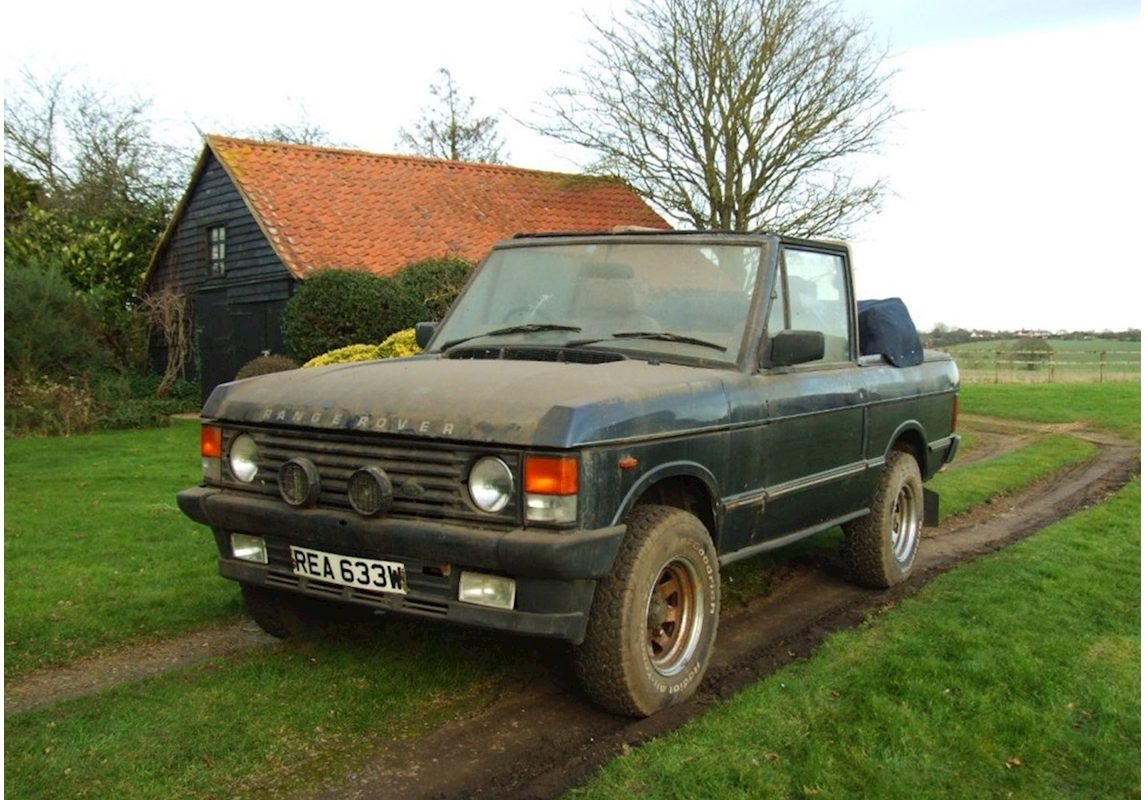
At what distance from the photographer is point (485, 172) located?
2475 centimetres

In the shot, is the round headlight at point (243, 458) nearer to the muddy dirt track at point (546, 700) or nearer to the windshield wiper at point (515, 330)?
the muddy dirt track at point (546, 700)

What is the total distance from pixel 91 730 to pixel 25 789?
52 centimetres

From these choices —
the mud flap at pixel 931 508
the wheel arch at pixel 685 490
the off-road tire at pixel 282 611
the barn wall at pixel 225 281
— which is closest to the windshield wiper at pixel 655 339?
the wheel arch at pixel 685 490

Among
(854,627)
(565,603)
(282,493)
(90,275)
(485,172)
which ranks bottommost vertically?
(854,627)

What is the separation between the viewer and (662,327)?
512 centimetres

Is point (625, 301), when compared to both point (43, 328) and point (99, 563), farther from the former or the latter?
point (43, 328)

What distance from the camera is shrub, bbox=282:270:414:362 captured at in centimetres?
1672

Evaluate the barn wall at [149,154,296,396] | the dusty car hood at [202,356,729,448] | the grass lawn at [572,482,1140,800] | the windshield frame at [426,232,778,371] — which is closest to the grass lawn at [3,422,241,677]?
the dusty car hood at [202,356,729,448]

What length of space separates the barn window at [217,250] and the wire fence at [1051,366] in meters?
20.2

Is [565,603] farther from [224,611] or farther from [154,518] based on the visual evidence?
[154,518]

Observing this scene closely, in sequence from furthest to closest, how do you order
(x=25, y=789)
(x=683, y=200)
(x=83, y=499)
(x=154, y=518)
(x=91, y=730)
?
(x=683, y=200)
(x=83, y=499)
(x=154, y=518)
(x=91, y=730)
(x=25, y=789)

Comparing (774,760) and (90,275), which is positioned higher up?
(90,275)

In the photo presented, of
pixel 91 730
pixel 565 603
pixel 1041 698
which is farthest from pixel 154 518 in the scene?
pixel 1041 698

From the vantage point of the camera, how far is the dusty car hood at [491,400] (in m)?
3.85
